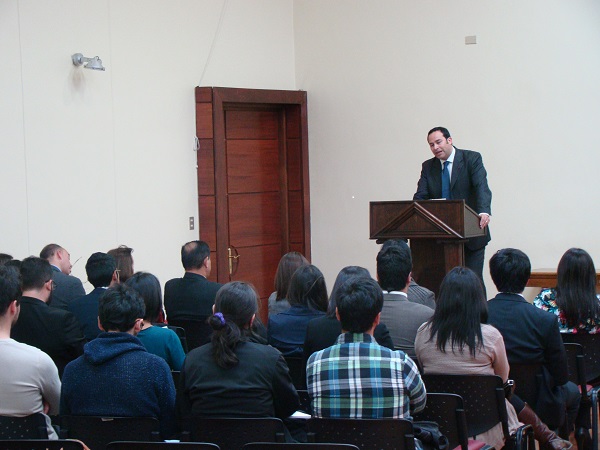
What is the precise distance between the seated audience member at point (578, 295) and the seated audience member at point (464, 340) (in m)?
1.02

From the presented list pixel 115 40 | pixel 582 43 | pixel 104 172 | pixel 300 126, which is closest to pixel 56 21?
pixel 115 40

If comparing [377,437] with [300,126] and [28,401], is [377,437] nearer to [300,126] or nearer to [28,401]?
[28,401]

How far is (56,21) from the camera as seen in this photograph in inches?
257

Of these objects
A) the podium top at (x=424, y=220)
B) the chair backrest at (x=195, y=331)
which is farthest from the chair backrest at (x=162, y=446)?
the podium top at (x=424, y=220)

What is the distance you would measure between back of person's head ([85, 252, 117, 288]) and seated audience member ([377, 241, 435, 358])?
151cm

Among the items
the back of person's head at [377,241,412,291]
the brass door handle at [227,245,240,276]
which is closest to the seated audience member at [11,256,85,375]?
the back of person's head at [377,241,412,291]

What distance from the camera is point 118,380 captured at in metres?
2.95

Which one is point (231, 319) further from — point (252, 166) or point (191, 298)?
→ point (252, 166)

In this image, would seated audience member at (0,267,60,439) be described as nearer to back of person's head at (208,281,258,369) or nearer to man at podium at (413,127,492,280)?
back of person's head at (208,281,258,369)

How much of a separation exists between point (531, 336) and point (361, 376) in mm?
1158

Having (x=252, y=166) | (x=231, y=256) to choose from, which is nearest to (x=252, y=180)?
(x=252, y=166)

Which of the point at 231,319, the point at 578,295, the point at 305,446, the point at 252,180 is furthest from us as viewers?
the point at 252,180

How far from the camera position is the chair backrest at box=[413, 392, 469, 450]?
10.0 ft

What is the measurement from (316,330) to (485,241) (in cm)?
274
